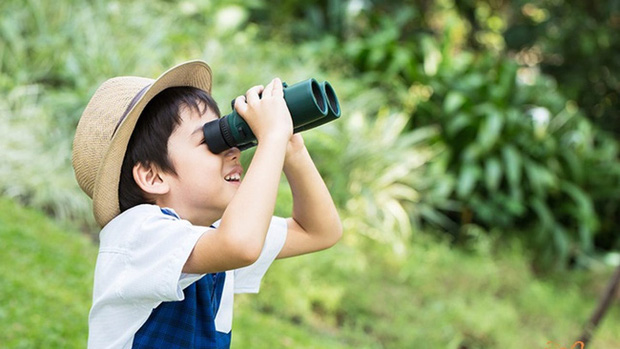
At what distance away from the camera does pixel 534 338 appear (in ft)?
16.5

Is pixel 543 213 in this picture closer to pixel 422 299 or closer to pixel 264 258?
pixel 422 299

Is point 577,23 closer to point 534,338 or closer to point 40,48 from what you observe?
point 534,338

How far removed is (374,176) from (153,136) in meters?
4.62

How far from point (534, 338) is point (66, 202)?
3.10 meters

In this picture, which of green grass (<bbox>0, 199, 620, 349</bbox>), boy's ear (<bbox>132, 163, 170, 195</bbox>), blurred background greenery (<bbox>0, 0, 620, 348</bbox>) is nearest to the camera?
boy's ear (<bbox>132, 163, 170, 195</bbox>)

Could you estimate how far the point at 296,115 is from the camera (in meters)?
1.58

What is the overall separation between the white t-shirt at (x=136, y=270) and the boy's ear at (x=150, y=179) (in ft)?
0.17

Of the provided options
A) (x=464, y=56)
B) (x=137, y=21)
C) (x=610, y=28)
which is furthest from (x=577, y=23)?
(x=137, y=21)

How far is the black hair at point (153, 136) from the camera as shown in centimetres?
167

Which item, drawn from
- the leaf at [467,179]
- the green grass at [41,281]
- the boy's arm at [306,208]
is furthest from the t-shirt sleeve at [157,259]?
the leaf at [467,179]

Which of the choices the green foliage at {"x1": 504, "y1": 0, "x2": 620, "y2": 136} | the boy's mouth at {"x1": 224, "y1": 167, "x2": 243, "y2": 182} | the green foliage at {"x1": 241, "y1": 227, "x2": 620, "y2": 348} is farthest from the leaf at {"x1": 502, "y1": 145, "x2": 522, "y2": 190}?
the boy's mouth at {"x1": 224, "y1": 167, "x2": 243, "y2": 182}

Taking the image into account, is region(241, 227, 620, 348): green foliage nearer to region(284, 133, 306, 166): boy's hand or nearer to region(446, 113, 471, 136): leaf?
region(446, 113, 471, 136): leaf

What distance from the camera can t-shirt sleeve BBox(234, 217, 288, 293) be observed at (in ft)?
6.29

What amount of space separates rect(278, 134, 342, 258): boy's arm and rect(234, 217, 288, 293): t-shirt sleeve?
0.02m
